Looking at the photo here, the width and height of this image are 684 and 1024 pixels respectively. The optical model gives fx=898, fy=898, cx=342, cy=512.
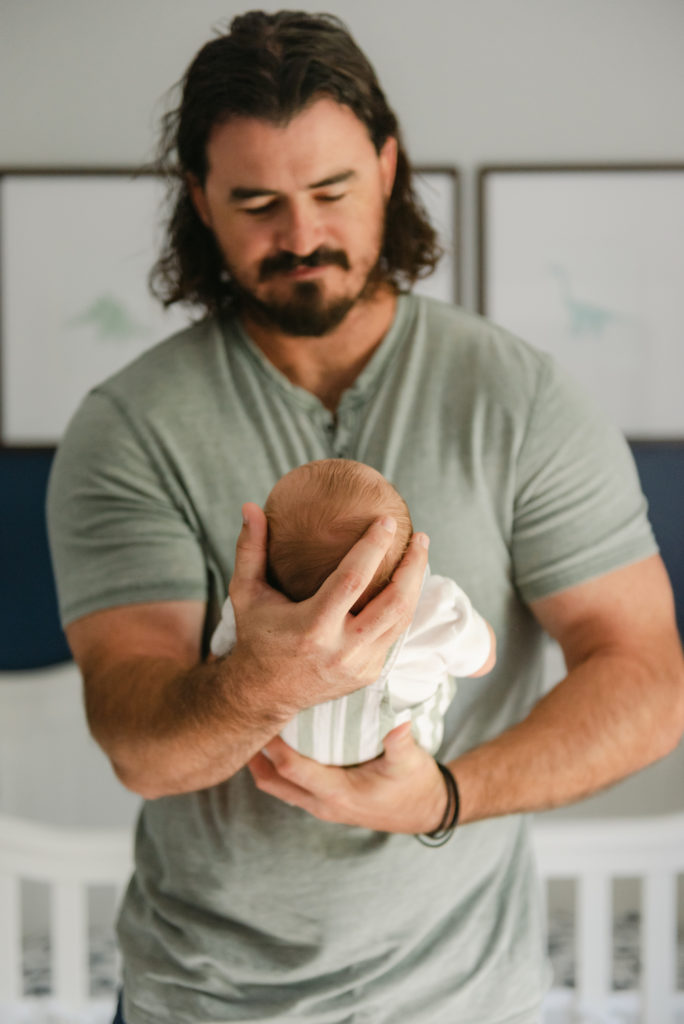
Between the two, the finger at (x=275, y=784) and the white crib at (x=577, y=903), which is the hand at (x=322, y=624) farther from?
the white crib at (x=577, y=903)

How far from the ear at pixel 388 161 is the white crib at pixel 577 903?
0.75 meters

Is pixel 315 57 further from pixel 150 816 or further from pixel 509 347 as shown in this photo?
pixel 150 816

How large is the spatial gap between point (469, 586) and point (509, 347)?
223 mm

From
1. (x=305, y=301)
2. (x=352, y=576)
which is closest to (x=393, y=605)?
(x=352, y=576)

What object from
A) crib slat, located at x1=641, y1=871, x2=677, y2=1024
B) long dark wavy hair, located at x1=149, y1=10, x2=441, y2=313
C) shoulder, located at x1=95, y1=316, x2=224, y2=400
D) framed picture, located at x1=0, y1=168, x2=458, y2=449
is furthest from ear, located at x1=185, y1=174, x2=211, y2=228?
crib slat, located at x1=641, y1=871, x2=677, y2=1024

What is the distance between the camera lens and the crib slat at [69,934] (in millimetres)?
1099

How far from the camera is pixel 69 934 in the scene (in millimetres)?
1101

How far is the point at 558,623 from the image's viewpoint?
0.77 m

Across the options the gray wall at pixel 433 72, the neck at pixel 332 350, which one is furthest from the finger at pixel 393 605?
the gray wall at pixel 433 72

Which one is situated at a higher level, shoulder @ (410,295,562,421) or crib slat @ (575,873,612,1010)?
shoulder @ (410,295,562,421)

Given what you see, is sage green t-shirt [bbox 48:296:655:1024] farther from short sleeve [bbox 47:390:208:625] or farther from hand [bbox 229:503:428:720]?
hand [bbox 229:503:428:720]

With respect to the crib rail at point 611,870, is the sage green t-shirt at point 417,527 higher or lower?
higher

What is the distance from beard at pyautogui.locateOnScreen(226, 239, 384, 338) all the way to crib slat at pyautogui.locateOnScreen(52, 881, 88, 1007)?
742 mm

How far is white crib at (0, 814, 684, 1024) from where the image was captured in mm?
1069
